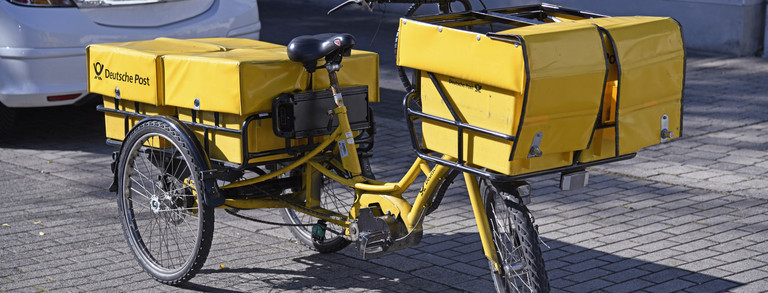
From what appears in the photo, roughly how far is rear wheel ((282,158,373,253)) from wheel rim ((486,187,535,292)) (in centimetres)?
94

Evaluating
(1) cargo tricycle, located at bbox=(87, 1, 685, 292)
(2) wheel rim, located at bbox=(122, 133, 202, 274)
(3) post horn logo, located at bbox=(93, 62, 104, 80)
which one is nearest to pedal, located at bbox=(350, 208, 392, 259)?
(1) cargo tricycle, located at bbox=(87, 1, 685, 292)

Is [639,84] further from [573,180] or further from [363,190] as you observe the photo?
[363,190]

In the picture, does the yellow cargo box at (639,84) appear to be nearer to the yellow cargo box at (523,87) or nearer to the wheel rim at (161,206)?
the yellow cargo box at (523,87)

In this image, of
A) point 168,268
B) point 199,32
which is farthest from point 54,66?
point 168,268

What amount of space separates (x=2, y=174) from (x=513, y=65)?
4.88 m

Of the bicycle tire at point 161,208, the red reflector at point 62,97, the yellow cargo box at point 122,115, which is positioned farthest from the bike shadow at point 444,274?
the red reflector at point 62,97

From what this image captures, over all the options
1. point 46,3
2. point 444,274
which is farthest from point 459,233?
point 46,3

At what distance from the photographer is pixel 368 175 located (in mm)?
5031

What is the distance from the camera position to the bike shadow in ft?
16.2

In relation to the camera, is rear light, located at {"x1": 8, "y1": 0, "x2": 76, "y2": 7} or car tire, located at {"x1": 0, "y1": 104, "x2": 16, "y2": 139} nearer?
rear light, located at {"x1": 8, "y1": 0, "x2": 76, "y2": 7}

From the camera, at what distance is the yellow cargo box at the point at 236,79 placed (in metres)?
4.59

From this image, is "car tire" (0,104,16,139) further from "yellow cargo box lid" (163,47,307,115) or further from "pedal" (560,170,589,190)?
"pedal" (560,170,589,190)

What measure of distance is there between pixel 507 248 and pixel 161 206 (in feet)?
→ 6.44

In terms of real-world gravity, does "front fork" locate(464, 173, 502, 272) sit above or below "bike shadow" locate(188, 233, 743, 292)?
above
